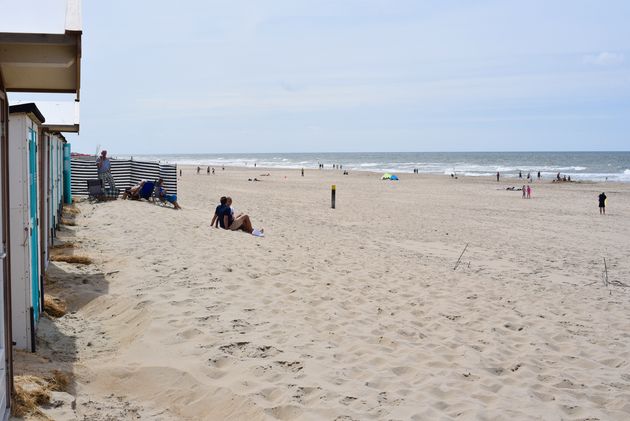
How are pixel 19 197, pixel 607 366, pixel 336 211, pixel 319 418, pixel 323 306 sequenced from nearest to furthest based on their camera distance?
pixel 319 418 < pixel 19 197 < pixel 607 366 < pixel 323 306 < pixel 336 211

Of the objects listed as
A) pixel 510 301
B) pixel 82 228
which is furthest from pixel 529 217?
pixel 82 228

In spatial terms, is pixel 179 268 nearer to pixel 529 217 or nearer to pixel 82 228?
pixel 82 228

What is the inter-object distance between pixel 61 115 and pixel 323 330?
740 cm

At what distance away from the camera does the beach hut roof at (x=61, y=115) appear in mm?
10633

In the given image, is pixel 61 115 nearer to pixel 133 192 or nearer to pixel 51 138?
pixel 51 138

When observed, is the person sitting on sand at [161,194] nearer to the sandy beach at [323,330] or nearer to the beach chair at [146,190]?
the beach chair at [146,190]

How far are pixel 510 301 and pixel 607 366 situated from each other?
237cm

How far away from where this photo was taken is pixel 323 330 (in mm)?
6168

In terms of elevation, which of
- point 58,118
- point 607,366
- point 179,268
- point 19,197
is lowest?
point 607,366

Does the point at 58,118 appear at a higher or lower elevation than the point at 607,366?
higher

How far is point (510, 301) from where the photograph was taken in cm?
824

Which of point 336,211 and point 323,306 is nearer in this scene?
point 323,306

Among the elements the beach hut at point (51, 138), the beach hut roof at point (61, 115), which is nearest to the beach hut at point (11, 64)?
the beach hut at point (51, 138)

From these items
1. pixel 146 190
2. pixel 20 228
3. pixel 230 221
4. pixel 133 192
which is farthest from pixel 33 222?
pixel 133 192
